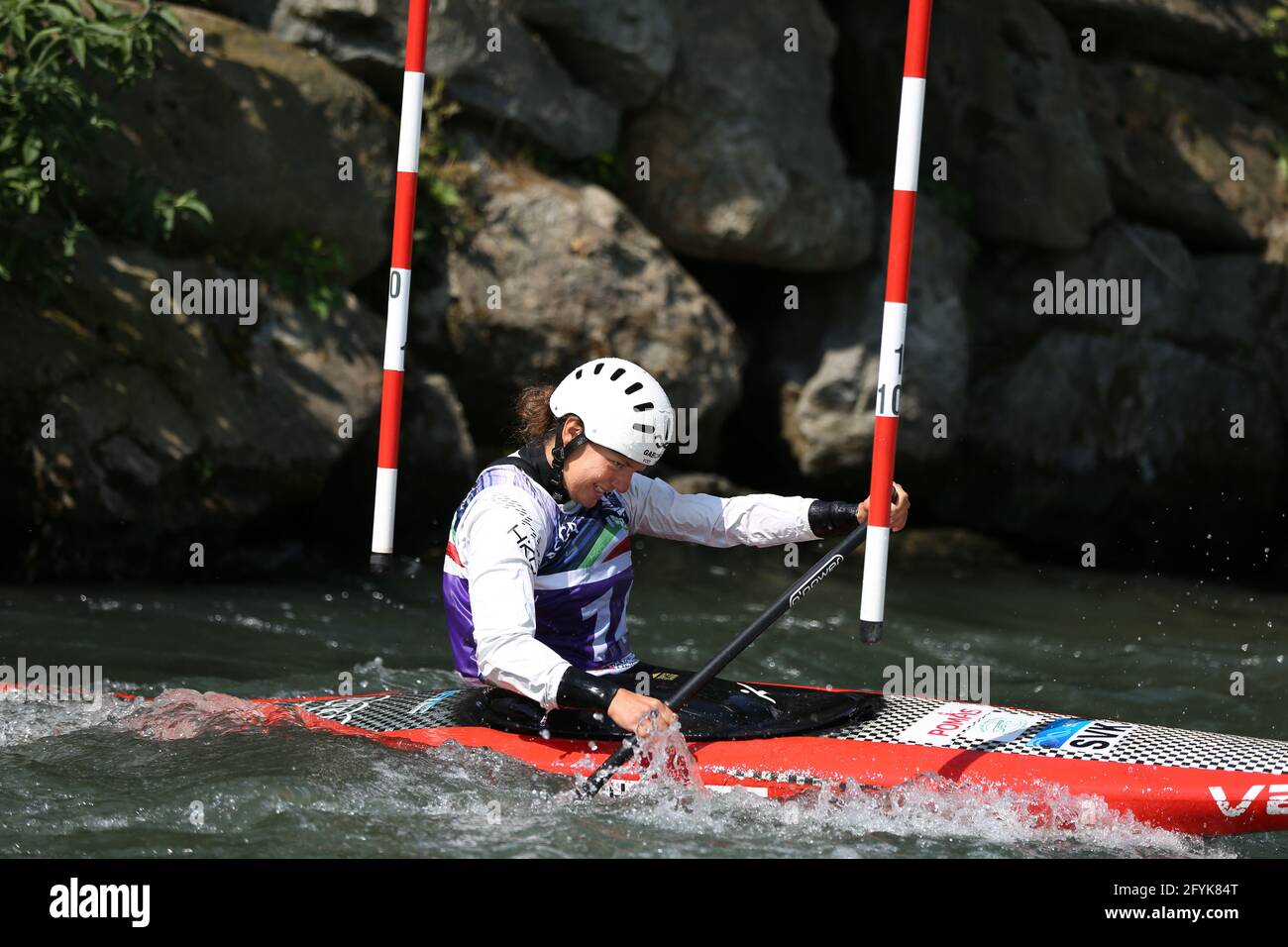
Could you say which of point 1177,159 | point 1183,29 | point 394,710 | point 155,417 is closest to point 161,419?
point 155,417

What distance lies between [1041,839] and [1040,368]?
7.64 m

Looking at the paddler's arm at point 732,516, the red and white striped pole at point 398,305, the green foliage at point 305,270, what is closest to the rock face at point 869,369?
the green foliage at point 305,270

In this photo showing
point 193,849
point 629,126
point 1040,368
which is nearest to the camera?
point 193,849

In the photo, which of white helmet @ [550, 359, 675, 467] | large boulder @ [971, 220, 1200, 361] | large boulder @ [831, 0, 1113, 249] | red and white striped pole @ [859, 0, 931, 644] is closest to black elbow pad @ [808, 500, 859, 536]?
red and white striped pole @ [859, 0, 931, 644]

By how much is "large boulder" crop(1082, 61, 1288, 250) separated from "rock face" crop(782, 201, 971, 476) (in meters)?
1.80

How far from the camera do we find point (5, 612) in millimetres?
7012

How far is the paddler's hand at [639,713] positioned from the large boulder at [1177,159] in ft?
29.9

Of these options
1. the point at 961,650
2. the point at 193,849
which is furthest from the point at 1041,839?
the point at 961,650

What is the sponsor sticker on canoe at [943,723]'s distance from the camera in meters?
4.61

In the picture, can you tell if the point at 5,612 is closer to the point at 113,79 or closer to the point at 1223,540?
the point at 113,79

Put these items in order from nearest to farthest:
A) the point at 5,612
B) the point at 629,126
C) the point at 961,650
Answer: the point at 5,612 → the point at 961,650 → the point at 629,126

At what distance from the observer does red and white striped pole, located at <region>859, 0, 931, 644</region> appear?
4531 mm

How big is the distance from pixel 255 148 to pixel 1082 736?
234 inches

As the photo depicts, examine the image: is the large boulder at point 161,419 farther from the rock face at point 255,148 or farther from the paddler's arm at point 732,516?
the paddler's arm at point 732,516
